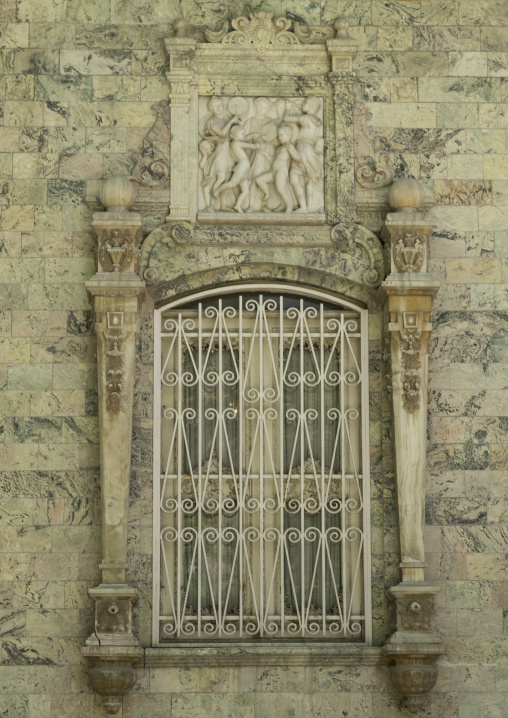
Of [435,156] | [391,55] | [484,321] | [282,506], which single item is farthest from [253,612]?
[391,55]

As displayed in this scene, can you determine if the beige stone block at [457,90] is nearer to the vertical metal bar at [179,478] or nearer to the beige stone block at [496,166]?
the beige stone block at [496,166]

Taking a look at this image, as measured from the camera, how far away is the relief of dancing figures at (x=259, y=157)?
11.1 m

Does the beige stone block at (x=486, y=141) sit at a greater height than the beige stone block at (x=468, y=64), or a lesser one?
lesser

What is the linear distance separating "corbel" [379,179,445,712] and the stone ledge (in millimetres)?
291

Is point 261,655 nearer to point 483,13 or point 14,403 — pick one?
point 14,403

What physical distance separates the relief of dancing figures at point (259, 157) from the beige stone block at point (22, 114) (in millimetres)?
1529

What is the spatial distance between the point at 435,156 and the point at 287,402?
2.70 meters

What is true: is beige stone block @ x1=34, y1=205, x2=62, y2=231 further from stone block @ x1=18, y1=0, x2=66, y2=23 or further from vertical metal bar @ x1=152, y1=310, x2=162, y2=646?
stone block @ x1=18, y1=0, x2=66, y2=23

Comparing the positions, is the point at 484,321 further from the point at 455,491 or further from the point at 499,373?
the point at 455,491

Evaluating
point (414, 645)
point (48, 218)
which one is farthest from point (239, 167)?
point (414, 645)

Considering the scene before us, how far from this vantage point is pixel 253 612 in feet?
35.3

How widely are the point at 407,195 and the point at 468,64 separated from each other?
5.09ft

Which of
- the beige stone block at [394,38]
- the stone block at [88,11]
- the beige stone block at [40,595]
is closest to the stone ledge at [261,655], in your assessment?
the beige stone block at [40,595]

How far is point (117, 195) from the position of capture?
10.8 metres
